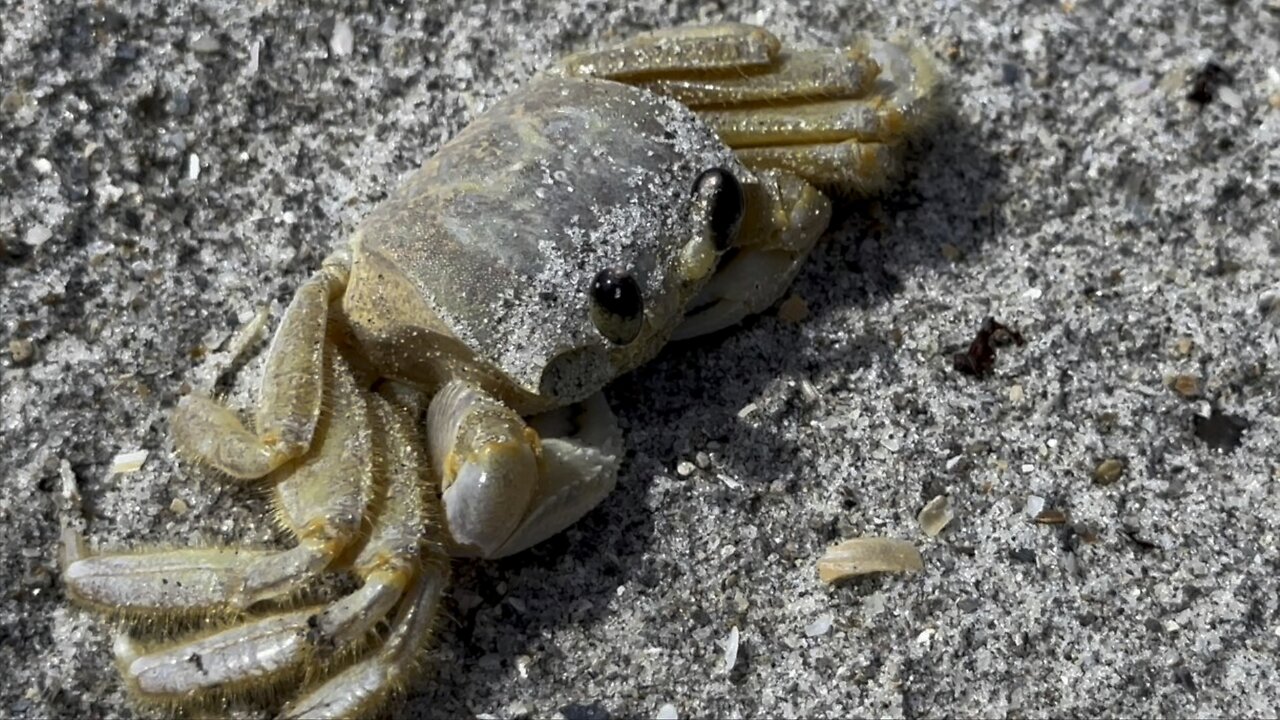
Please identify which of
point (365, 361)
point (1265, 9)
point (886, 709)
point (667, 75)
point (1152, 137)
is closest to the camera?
point (886, 709)

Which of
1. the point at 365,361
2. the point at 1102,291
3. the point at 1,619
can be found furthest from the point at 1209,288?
the point at 1,619

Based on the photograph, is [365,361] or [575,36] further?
[575,36]

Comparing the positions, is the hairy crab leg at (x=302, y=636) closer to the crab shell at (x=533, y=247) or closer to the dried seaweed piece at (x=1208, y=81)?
the crab shell at (x=533, y=247)

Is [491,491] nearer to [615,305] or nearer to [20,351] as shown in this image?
[615,305]

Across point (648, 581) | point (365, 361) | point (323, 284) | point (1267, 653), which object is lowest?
point (1267, 653)

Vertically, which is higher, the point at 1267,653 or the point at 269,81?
the point at 269,81

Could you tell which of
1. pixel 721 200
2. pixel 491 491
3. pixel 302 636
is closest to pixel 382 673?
pixel 302 636

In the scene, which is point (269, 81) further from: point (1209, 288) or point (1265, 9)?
point (1265, 9)
